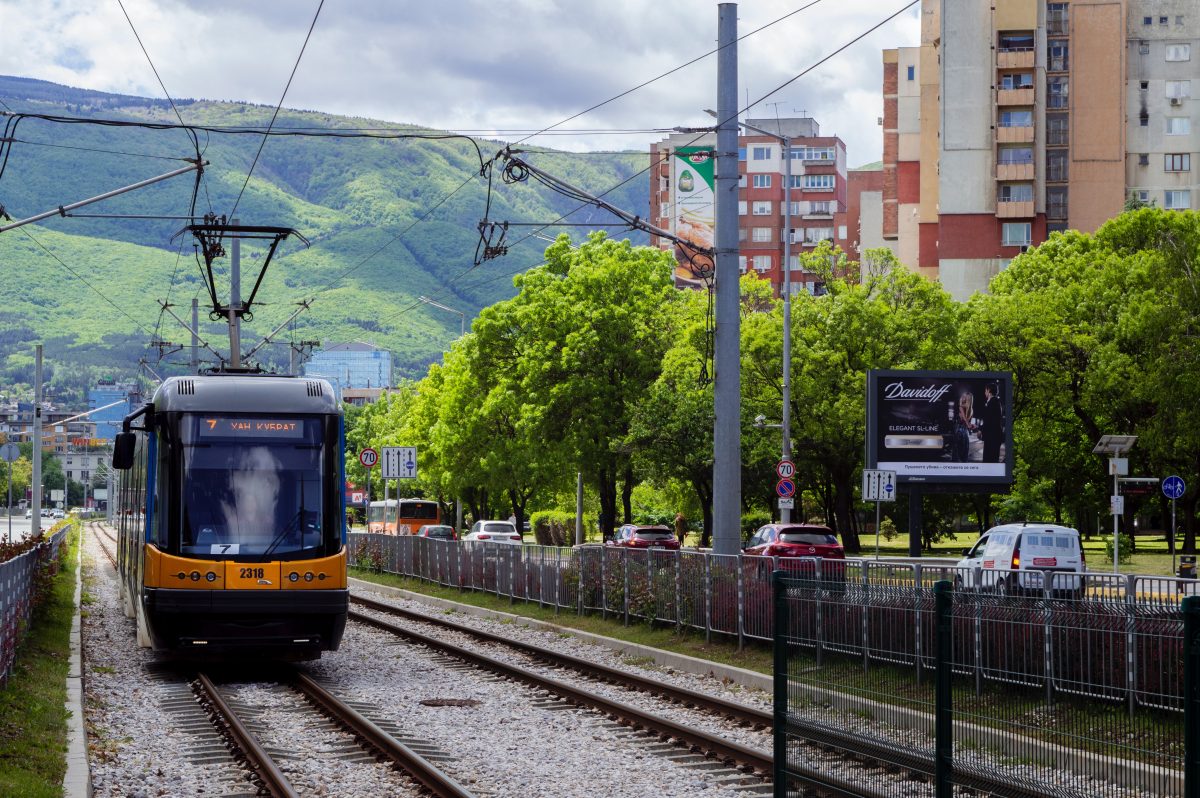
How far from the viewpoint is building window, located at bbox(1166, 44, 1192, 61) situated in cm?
10012

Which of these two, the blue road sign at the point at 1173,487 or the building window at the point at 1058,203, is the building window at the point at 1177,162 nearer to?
the building window at the point at 1058,203

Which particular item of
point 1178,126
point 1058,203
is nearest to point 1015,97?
point 1058,203

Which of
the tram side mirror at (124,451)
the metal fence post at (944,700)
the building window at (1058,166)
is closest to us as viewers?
the metal fence post at (944,700)

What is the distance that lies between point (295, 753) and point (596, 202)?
35.8ft

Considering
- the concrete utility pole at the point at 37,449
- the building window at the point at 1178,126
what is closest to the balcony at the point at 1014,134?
the building window at the point at 1178,126

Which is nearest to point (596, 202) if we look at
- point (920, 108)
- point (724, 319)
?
point (724, 319)

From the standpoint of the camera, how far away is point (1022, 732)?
7.42 metres

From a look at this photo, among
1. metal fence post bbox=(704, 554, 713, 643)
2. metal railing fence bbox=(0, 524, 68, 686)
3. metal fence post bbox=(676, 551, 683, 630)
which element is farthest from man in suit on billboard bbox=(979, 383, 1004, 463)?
metal railing fence bbox=(0, 524, 68, 686)

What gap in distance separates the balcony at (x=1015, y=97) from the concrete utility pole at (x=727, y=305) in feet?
251

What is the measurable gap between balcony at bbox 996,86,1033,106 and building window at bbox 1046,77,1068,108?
A: 12.6 ft

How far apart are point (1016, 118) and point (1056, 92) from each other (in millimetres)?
4192

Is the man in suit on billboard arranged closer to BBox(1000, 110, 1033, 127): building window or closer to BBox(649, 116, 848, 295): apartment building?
BBox(1000, 110, 1033, 127): building window

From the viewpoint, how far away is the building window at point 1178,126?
99.9 meters

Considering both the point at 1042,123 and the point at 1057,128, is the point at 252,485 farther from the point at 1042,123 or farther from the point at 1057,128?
the point at 1057,128
